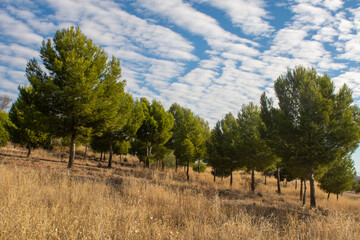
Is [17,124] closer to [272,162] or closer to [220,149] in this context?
[220,149]

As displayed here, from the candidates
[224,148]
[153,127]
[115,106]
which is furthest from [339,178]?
[115,106]

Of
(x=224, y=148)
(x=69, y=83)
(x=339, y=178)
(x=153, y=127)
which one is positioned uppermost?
(x=69, y=83)

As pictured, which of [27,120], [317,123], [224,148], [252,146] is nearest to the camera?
[317,123]

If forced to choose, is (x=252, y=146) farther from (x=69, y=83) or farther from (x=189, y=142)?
(x=69, y=83)

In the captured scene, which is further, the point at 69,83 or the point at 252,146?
the point at 252,146

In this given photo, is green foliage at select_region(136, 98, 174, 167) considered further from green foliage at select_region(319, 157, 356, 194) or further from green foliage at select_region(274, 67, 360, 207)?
green foliage at select_region(319, 157, 356, 194)

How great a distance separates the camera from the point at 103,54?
51.2 ft

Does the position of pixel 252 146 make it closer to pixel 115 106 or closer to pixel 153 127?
pixel 153 127

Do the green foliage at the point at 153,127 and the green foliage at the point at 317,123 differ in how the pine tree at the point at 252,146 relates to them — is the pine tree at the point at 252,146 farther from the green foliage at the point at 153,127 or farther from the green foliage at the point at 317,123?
the green foliage at the point at 153,127

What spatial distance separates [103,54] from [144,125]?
10.9m

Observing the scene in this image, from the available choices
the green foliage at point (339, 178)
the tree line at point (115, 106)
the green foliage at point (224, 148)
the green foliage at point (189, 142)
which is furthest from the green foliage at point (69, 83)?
Answer: the green foliage at point (339, 178)

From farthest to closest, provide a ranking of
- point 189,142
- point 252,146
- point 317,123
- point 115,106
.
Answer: point 189,142 < point 252,146 < point 115,106 < point 317,123

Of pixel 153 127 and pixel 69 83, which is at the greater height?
pixel 69 83

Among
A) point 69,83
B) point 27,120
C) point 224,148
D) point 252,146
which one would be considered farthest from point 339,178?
point 27,120
